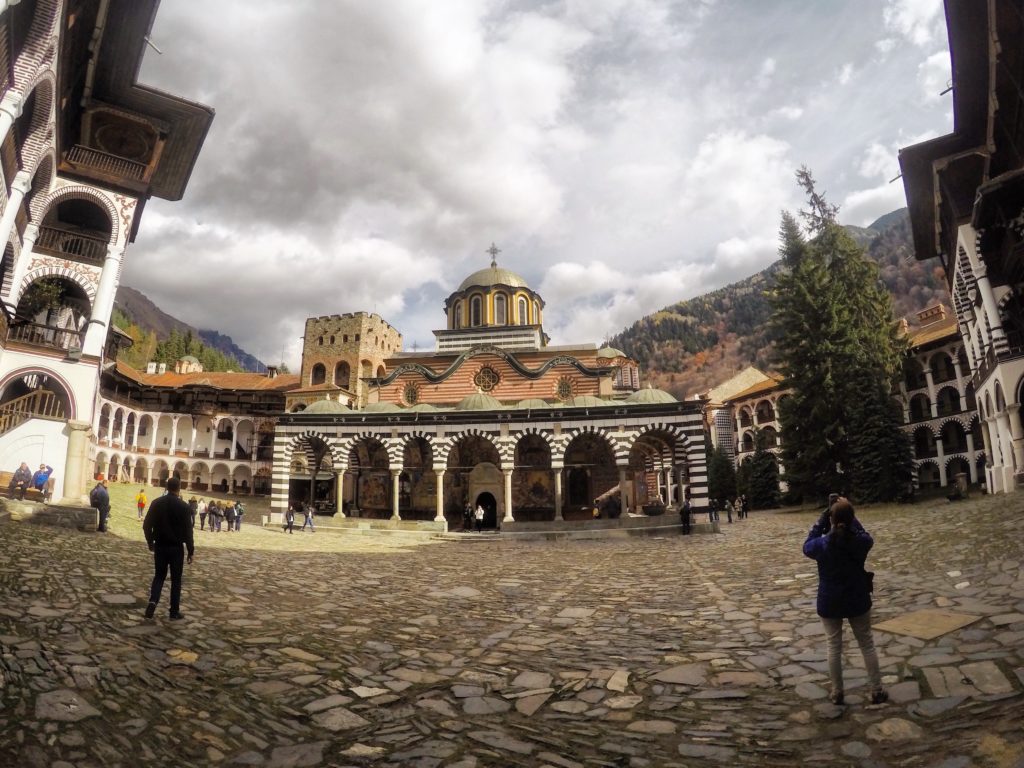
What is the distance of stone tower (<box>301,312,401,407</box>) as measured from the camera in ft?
175

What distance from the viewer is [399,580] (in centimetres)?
1044

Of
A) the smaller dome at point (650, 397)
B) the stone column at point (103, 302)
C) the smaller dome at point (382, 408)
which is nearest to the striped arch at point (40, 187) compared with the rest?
the stone column at point (103, 302)

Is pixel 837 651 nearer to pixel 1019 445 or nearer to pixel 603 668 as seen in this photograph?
pixel 603 668

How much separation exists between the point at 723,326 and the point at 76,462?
156m

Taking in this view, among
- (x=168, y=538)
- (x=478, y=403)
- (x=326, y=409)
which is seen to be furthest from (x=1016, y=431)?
(x=326, y=409)

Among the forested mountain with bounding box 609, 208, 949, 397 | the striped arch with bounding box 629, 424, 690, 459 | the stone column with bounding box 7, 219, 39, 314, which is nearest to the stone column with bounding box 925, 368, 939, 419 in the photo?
the striped arch with bounding box 629, 424, 690, 459

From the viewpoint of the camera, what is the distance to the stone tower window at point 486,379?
1195 inches

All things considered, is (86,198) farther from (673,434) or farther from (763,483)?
(763,483)

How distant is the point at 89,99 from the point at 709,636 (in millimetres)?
21952

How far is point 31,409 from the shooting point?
1762 cm

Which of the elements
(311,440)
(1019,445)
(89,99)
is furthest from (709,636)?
(311,440)

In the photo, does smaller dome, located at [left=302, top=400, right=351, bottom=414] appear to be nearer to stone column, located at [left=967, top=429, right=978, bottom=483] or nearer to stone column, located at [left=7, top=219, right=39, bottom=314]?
stone column, located at [left=7, top=219, right=39, bottom=314]

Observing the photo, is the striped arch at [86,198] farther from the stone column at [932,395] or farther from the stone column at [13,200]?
the stone column at [932,395]

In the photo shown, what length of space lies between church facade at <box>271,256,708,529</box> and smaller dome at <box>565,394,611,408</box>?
115 millimetres
